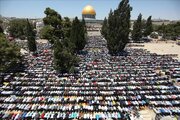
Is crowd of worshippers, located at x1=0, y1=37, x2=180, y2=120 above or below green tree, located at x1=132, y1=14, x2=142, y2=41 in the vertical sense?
below

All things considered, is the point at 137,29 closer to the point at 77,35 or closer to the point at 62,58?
the point at 77,35

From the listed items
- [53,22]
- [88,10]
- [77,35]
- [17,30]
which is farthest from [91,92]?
[88,10]

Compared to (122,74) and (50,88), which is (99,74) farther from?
(50,88)

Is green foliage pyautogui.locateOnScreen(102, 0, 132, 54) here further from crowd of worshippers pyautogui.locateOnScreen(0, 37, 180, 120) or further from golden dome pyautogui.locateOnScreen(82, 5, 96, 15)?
golden dome pyautogui.locateOnScreen(82, 5, 96, 15)

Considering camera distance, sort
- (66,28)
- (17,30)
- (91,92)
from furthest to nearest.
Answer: (17,30) → (66,28) → (91,92)

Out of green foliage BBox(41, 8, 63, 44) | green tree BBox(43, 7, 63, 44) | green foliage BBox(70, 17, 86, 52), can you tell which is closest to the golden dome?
green foliage BBox(70, 17, 86, 52)

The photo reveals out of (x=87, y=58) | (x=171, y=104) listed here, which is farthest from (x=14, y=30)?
(x=171, y=104)

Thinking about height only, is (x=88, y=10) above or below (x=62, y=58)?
above

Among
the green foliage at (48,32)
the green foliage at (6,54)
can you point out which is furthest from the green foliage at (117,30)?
the green foliage at (6,54)

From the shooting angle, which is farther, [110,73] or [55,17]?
[55,17]
